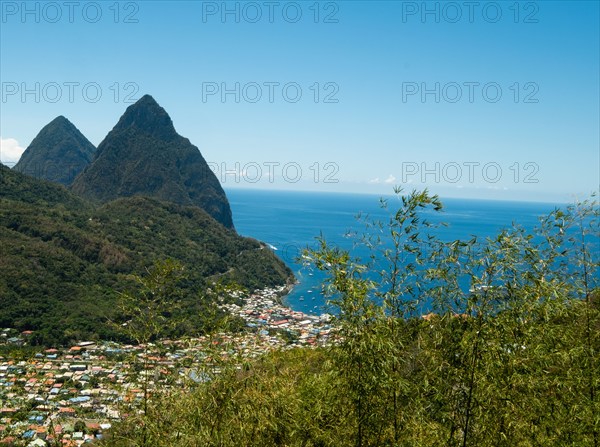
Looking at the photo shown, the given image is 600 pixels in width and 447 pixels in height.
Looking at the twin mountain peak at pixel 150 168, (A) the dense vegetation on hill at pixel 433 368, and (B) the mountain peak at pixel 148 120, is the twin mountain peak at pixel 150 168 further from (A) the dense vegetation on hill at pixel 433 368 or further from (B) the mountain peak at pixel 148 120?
(A) the dense vegetation on hill at pixel 433 368

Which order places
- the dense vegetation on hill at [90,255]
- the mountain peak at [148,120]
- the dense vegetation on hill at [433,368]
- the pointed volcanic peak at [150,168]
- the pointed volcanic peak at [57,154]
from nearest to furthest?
1. the dense vegetation on hill at [433,368]
2. the dense vegetation on hill at [90,255]
3. the pointed volcanic peak at [150,168]
4. the mountain peak at [148,120]
5. the pointed volcanic peak at [57,154]

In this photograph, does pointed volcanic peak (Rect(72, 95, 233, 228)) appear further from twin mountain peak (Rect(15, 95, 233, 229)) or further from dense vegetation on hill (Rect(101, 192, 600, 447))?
dense vegetation on hill (Rect(101, 192, 600, 447))

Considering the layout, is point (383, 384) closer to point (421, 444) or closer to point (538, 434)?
point (421, 444)

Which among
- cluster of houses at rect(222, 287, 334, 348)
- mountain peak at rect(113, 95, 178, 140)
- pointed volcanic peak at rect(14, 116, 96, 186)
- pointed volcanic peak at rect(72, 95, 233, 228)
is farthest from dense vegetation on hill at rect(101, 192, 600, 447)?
pointed volcanic peak at rect(14, 116, 96, 186)

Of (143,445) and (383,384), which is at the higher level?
(383,384)

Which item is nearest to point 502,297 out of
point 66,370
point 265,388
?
point 265,388

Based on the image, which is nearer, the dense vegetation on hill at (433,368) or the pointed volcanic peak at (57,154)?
the dense vegetation on hill at (433,368)

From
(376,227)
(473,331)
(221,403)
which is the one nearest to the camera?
(473,331)

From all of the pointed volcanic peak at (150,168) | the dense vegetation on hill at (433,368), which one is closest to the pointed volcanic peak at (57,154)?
the pointed volcanic peak at (150,168)
